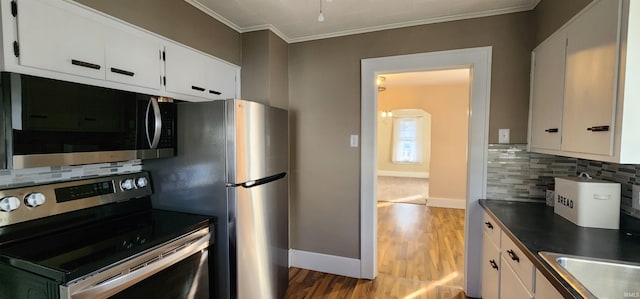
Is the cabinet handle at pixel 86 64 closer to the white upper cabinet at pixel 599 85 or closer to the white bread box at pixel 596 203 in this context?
the white upper cabinet at pixel 599 85

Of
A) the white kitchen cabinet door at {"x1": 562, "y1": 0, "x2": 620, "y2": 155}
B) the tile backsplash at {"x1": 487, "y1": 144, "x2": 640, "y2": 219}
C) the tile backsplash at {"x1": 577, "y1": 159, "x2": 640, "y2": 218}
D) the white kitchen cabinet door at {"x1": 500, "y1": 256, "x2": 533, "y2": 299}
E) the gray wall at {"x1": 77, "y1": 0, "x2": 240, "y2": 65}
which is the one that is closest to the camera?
the white kitchen cabinet door at {"x1": 562, "y1": 0, "x2": 620, "y2": 155}

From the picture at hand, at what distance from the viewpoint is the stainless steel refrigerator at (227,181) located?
171cm

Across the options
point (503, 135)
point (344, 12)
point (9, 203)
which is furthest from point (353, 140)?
point (9, 203)

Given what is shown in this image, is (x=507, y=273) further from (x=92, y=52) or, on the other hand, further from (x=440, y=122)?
(x=440, y=122)

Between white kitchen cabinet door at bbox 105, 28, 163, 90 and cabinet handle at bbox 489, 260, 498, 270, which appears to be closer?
white kitchen cabinet door at bbox 105, 28, 163, 90

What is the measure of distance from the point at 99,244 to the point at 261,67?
1777 millimetres

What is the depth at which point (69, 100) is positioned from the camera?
4.18 feet

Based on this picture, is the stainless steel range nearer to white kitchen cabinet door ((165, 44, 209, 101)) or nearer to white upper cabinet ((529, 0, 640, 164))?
white kitchen cabinet door ((165, 44, 209, 101))

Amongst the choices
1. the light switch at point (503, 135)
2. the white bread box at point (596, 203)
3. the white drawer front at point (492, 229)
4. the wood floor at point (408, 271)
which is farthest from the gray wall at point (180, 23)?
the white bread box at point (596, 203)

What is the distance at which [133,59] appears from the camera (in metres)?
1.66

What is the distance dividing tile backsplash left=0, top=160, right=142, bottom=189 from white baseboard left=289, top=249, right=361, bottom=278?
171 centimetres

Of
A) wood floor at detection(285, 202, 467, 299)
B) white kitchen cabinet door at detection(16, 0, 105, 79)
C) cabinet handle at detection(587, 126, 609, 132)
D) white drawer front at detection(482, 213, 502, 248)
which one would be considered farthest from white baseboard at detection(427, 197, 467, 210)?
white kitchen cabinet door at detection(16, 0, 105, 79)

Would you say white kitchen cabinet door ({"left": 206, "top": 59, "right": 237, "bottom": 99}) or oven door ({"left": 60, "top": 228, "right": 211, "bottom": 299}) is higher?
white kitchen cabinet door ({"left": 206, "top": 59, "right": 237, "bottom": 99})

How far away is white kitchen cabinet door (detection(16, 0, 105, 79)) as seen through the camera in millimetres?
1217
